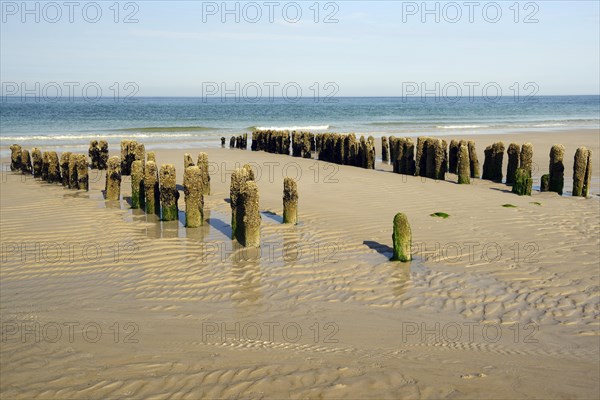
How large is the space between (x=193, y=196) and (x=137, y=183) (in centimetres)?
220

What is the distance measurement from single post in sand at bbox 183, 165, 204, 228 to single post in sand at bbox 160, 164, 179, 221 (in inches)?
22.1

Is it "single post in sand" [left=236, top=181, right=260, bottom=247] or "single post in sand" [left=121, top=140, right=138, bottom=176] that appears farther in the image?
"single post in sand" [left=121, top=140, right=138, bottom=176]

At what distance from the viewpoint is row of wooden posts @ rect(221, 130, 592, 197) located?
1438cm

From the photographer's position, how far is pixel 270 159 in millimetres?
22047

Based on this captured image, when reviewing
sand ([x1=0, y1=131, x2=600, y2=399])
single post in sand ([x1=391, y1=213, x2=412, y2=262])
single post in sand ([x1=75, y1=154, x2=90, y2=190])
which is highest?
single post in sand ([x1=75, y1=154, x2=90, y2=190])

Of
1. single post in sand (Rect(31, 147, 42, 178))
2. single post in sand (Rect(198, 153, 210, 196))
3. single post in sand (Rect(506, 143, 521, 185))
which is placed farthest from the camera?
single post in sand (Rect(31, 147, 42, 178))

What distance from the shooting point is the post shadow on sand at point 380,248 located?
9.27 metres

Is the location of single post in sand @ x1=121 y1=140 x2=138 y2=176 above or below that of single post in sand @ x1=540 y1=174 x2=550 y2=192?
above

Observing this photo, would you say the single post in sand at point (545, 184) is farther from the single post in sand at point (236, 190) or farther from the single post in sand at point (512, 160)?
the single post in sand at point (236, 190)

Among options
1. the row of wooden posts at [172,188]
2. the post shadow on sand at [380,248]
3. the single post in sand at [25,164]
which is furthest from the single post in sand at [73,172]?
the post shadow on sand at [380,248]

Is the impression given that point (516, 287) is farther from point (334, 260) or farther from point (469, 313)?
point (334, 260)

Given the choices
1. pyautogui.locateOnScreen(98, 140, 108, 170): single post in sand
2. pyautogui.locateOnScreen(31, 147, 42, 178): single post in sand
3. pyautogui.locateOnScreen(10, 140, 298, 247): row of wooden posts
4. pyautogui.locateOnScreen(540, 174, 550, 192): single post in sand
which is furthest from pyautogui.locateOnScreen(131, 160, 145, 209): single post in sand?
pyautogui.locateOnScreen(540, 174, 550, 192): single post in sand

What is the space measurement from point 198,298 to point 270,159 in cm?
1490

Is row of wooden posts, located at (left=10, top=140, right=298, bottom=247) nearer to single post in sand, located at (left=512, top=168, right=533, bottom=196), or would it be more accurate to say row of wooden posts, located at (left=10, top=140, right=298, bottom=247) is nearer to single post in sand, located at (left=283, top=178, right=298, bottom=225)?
single post in sand, located at (left=283, top=178, right=298, bottom=225)
